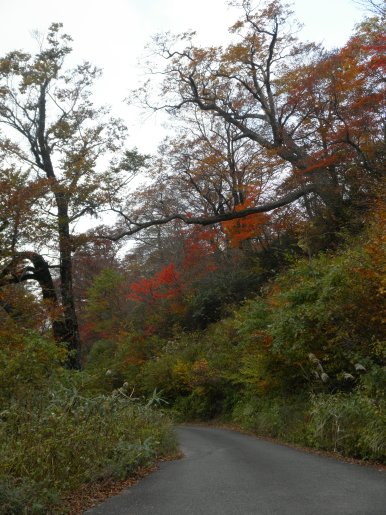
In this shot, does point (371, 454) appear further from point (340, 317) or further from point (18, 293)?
point (18, 293)

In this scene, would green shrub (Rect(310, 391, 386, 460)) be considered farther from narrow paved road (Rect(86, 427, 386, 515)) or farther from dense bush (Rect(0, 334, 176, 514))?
dense bush (Rect(0, 334, 176, 514))

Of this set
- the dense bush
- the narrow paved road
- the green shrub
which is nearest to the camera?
the narrow paved road

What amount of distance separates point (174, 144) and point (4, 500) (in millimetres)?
28374

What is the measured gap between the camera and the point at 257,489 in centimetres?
759

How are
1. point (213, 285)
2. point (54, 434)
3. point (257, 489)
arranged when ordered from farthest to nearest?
point (213, 285) < point (54, 434) < point (257, 489)

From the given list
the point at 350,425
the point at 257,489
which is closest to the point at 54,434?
the point at 257,489

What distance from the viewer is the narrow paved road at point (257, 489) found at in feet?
21.5

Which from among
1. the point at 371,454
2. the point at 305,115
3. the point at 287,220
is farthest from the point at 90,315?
the point at 371,454

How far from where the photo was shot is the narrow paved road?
6551 mm

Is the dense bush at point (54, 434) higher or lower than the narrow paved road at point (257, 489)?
higher

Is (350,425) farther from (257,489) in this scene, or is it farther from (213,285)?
(213,285)

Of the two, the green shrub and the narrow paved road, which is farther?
the green shrub

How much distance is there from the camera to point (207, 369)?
23.6m

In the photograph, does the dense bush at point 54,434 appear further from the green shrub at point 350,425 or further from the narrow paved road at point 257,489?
the green shrub at point 350,425
